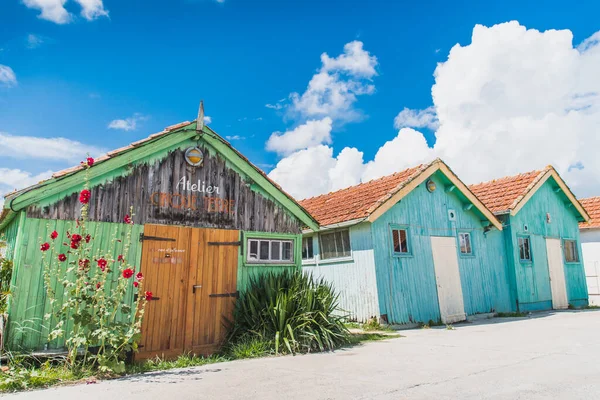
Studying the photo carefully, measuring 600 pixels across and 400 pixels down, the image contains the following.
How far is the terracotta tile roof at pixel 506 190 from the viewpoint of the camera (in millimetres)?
16312

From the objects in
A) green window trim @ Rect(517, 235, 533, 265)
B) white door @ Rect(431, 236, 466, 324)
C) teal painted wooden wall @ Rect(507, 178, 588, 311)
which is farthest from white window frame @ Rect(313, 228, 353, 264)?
green window trim @ Rect(517, 235, 533, 265)

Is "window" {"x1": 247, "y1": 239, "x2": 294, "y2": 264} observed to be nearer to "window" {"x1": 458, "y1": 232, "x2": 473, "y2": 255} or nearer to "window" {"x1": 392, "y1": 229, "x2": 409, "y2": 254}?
"window" {"x1": 392, "y1": 229, "x2": 409, "y2": 254}

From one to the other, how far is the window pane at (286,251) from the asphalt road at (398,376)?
2.49 m

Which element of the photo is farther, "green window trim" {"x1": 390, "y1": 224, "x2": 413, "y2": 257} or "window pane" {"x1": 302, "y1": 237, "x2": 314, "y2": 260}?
"window pane" {"x1": 302, "y1": 237, "x2": 314, "y2": 260}

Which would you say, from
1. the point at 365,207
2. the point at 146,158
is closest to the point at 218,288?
the point at 146,158

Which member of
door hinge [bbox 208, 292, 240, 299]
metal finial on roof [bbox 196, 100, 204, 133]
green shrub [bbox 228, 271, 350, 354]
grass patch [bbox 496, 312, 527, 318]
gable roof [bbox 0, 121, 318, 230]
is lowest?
grass patch [bbox 496, 312, 527, 318]

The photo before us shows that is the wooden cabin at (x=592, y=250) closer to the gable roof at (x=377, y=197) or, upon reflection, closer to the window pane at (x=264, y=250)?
the gable roof at (x=377, y=197)

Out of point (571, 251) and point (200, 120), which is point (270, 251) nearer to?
point (200, 120)

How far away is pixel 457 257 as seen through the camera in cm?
1445

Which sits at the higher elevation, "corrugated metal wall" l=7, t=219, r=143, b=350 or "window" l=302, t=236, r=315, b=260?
"window" l=302, t=236, r=315, b=260

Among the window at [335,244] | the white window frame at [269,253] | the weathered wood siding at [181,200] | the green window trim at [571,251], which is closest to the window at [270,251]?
the white window frame at [269,253]

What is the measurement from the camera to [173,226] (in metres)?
8.47

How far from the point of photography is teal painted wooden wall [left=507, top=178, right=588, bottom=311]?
16189 millimetres

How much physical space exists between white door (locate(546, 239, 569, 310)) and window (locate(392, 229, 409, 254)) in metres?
8.13
